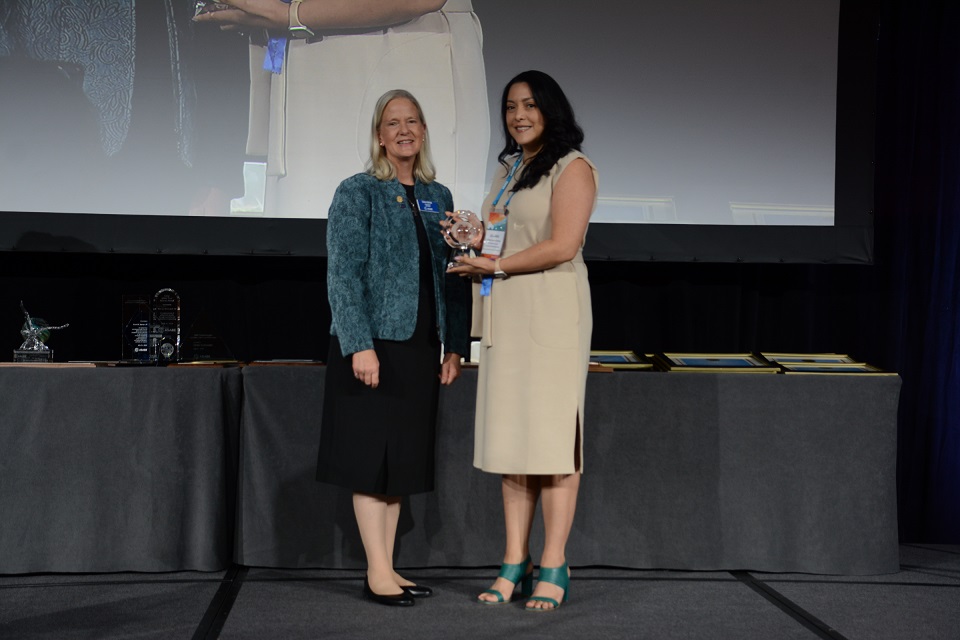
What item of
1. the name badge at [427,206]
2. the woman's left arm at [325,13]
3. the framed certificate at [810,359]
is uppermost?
the woman's left arm at [325,13]

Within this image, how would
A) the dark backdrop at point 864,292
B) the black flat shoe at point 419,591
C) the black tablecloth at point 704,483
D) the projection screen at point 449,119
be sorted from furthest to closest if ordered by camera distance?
the dark backdrop at point 864,292 → the projection screen at point 449,119 → the black tablecloth at point 704,483 → the black flat shoe at point 419,591

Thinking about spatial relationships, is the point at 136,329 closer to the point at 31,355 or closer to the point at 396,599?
the point at 31,355

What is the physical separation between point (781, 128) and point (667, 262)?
31.4 inches

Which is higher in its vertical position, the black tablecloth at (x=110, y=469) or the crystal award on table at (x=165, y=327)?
the crystal award on table at (x=165, y=327)

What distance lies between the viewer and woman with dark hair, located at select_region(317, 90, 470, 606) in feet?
8.98

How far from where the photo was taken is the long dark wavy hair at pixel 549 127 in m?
2.72

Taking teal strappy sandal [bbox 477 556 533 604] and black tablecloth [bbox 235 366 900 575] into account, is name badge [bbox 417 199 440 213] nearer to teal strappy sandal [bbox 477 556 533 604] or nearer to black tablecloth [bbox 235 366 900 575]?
black tablecloth [bbox 235 366 900 575]

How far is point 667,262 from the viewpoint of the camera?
14.6ft

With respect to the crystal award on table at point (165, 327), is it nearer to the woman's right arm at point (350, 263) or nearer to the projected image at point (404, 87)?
the projected image at point (404, 87)

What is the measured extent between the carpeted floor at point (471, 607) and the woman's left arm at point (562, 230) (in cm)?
99

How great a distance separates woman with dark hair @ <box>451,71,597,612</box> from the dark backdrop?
1743 mm

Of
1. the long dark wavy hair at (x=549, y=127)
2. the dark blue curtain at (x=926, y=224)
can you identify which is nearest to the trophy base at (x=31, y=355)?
the long dark wavy hair at (x=549, y=127)

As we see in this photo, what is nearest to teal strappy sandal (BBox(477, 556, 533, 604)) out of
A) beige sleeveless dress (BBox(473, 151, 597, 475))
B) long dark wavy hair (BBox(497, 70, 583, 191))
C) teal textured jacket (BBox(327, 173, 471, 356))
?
beige sleeveless dress (BBox(473, 151, 597, 475))

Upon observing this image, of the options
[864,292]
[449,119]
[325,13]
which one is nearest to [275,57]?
[325,13]
